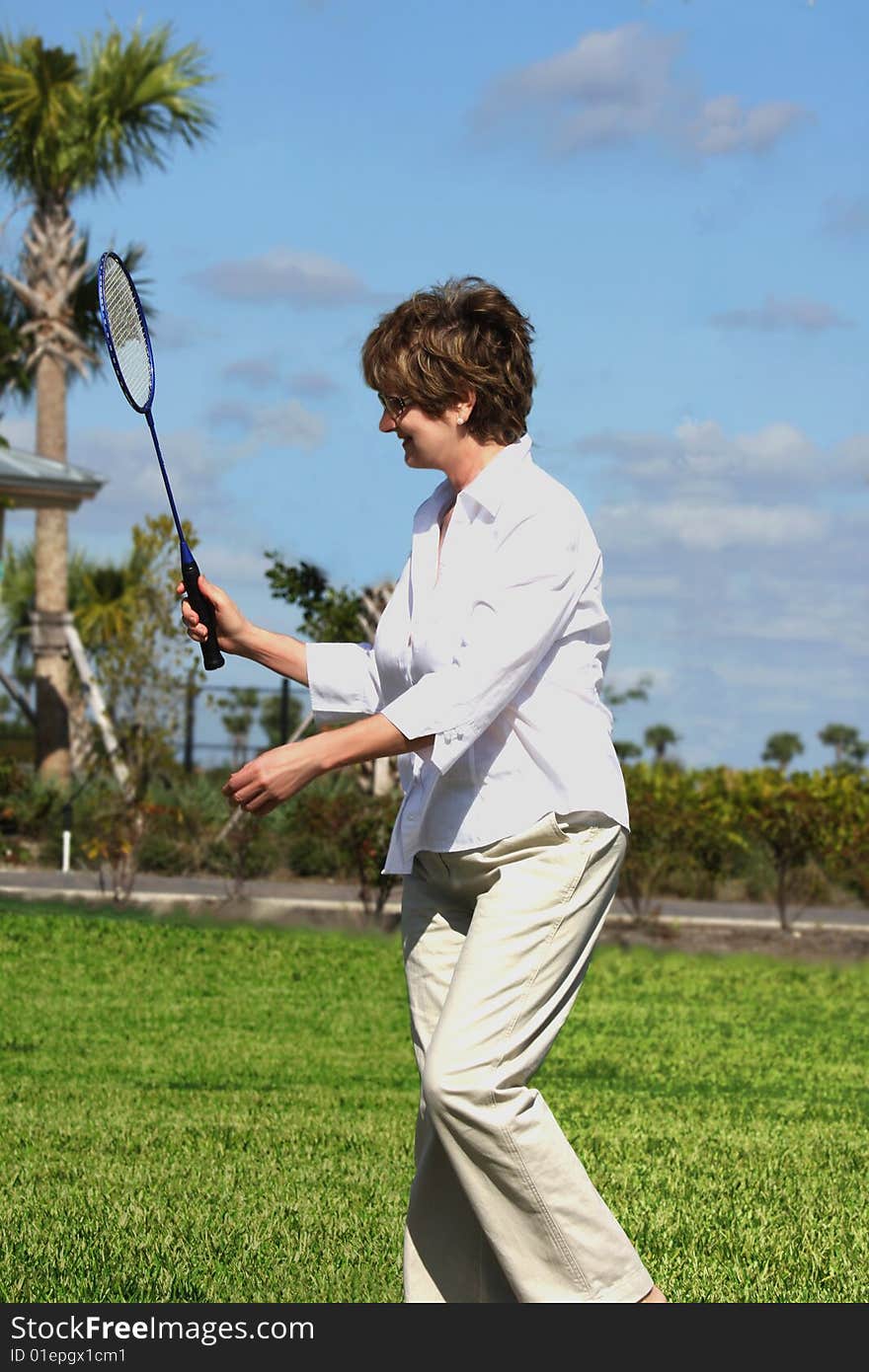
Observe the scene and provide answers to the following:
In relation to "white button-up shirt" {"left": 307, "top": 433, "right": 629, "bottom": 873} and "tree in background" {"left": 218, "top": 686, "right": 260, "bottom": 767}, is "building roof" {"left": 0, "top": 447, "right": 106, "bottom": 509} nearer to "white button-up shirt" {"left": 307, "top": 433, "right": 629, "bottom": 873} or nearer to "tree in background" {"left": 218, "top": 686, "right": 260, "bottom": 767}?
"tree in background" {"left": 218, "top": 686, "right": 260, "bottom": 767}

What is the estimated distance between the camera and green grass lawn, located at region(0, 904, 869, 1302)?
5.17 m

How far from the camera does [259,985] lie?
13023mm

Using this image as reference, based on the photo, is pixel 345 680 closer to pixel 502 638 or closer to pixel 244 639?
pixel 244 639

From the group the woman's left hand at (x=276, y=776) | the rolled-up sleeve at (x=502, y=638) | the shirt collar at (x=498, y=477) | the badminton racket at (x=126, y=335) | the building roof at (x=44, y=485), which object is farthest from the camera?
the building roof at (x=44, y=485)

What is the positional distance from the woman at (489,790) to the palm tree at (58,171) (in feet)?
78.3

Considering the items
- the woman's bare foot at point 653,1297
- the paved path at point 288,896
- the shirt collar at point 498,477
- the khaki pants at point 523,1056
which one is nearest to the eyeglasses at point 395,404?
the shirt collar at point 498,477

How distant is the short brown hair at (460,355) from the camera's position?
→ 3.95 m

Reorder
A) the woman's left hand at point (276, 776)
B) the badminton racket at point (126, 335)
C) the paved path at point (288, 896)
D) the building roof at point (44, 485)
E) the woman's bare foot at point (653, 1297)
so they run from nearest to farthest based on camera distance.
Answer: the woman's left hand at point (276, 776)
the woman's bare foot at point (653, 1297)
the badminton racket at point (126, 335)
the paved path at point (288, 896)
the building roof at point (44, 485)

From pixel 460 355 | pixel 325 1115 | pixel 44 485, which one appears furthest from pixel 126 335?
pixel 44 485

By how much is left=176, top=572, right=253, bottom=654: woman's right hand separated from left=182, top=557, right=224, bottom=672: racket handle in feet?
0.04

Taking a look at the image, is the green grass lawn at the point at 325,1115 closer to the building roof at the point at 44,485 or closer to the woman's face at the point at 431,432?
the woman's face at the point at 431,432

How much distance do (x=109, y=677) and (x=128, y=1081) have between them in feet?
32.2

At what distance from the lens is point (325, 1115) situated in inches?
312

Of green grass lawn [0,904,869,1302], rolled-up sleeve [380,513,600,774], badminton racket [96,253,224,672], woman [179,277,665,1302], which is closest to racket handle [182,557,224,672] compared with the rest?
woman [179,277,665,1302]
